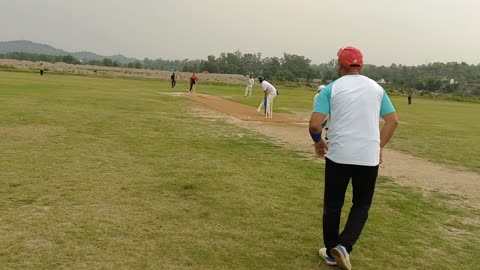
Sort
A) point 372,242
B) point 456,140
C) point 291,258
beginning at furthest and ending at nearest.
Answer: point 456,140 → point 372,242 → point 291,258

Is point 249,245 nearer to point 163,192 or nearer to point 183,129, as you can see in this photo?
point 163,192

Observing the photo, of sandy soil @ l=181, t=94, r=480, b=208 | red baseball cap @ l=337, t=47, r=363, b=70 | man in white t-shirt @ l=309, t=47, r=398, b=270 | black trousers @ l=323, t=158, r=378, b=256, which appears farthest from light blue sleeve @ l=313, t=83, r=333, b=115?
sandy soil @ l=181, t=94, r=480, b=208

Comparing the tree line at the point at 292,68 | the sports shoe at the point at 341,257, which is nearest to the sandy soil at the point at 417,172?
the sports shoe at the point at 341,257

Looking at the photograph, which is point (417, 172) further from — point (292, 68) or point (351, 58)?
point (292, 68)

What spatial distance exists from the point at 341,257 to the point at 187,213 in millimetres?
2083

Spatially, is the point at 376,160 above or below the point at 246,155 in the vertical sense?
above

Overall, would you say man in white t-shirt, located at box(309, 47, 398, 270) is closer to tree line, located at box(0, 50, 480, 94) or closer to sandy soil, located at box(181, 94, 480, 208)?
sandy soil, located at box(181, 94, 480, 208)

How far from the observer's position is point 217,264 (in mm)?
3840

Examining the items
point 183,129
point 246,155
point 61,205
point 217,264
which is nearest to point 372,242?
point 217,264

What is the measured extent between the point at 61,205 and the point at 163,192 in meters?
1.38

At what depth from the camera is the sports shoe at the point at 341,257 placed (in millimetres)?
3820

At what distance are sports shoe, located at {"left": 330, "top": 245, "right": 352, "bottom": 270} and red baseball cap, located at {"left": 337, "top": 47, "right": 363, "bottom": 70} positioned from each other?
164cm

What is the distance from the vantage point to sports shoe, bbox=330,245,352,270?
12.5 feet

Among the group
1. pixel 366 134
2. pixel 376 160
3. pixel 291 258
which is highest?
pixel 366 134
